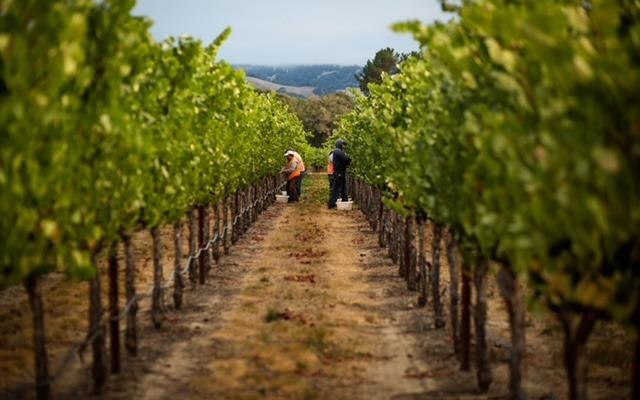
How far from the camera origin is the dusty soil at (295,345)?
1119cm

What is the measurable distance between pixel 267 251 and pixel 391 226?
4.29m

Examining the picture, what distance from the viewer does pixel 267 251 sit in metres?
25.5

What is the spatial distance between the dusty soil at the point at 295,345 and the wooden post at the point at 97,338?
236 millimetres

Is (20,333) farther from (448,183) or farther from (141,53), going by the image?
(448,183)

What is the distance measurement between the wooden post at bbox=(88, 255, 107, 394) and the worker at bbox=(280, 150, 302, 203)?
100 feet

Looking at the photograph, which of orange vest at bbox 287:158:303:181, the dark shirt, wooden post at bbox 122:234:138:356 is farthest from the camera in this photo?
orange vest at bbox 287:158:303:181

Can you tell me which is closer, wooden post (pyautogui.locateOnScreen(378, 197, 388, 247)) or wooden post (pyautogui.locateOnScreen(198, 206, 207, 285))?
wooden post (pyautogui.locateOnScreen(198, 206, 207, 285))

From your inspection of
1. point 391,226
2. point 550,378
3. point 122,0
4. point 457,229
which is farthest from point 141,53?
point 391,226

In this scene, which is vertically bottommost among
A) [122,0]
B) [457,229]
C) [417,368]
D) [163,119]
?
[417,368]

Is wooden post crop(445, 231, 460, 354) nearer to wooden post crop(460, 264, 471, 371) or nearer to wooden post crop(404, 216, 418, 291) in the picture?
wooden post crop(460, 264, 471, 371)

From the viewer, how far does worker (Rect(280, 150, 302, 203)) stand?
41719 mm

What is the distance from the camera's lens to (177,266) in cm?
1599

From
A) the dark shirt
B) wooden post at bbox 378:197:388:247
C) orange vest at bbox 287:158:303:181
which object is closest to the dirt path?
wooden post at bbox 378:197:388:247

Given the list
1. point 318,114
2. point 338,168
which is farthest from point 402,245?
point 318,114
